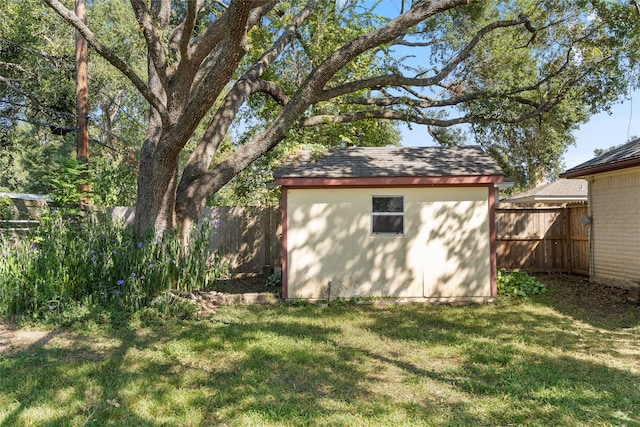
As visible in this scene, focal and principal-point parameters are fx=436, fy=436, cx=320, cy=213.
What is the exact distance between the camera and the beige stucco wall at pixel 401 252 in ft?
27.3

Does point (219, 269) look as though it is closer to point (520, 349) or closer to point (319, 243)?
point (319, 243)

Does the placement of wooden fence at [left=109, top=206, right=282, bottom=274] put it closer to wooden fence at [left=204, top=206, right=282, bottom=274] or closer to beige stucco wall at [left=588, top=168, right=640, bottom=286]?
wooden fence at [left=204, top=206, right=282, bottom=274]

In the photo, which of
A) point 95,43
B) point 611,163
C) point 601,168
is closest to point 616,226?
point 601,168

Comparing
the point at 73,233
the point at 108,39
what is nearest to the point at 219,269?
the point at 73,233

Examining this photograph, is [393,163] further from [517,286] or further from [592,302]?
[592,302]

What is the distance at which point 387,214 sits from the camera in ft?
27.8

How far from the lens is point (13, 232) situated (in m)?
7.94

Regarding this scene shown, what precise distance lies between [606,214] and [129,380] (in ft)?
31.7

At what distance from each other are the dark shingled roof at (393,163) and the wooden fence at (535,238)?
10.0 ft

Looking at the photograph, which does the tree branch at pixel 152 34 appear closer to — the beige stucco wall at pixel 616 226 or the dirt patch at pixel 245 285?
the dirt patch at pixel 245 285

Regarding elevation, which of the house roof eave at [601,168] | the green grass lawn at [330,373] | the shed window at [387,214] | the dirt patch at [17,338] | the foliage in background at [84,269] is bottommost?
the green grass lawn at [330,373]

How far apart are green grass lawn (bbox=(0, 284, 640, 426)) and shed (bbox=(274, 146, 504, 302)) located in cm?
144

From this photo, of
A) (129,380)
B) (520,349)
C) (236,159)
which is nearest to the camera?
(129,380)

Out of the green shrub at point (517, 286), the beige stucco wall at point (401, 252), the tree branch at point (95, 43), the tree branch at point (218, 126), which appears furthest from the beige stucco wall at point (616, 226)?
the tree branch at point (95, 43)
